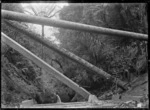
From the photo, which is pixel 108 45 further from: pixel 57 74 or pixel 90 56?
pixel 57 74

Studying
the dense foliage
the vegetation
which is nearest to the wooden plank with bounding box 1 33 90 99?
the vegetation

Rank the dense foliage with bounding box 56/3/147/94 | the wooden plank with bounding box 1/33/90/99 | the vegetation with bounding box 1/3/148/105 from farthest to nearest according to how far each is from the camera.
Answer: the dense foliage with bounding box 56/3/147/94 < the vegetation with bounding box 1/3/148/105 < the wooden plank with bounding box 1/33/90/99

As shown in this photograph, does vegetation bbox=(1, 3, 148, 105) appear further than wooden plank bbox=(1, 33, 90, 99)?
Yes

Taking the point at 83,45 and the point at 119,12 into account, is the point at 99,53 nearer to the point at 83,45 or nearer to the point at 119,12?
the point at 83,45

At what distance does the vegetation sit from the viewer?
909 centimetres

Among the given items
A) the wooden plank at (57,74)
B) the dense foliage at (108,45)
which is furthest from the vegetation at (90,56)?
the wooden plank at (57,74)

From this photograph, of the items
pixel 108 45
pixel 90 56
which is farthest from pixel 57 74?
pixel 90 56

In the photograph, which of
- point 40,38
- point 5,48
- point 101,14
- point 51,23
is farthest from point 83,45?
point 51,23

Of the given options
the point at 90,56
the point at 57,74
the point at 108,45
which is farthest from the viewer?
the point at 90,56

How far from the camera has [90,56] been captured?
40.1 ft

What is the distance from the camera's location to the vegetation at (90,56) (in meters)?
9.09

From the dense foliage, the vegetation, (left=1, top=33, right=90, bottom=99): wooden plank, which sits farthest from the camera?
the dense foliage

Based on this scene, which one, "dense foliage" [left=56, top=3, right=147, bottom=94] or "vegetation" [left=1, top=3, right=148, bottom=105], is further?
"dense foliage" [left=56, top=3, right=147, bottom=94]

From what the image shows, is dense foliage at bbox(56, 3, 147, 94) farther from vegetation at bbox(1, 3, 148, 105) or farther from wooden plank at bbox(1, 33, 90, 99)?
wooden plank at bbox(1, 33, 90, 99)
